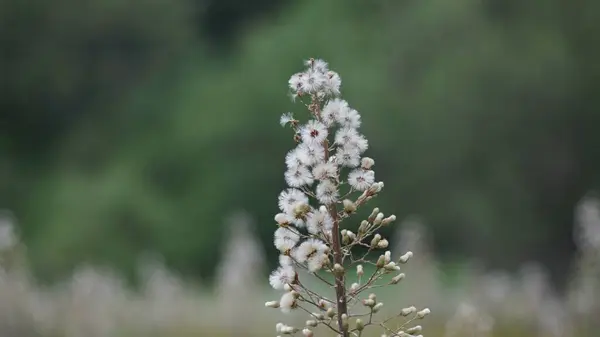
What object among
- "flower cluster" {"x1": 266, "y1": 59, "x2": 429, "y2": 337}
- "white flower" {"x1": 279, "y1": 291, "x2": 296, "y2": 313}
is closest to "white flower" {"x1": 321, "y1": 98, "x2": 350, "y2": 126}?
"flower cluster" {"x1": 266, "y1": 59, "x2": 429, "y2": 337}

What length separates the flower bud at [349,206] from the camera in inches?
71.0

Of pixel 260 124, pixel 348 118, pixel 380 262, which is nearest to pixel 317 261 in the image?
pixel 380 262

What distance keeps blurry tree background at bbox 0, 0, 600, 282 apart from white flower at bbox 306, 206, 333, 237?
13645 millimetres

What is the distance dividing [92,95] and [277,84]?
421cm

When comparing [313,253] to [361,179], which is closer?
[313,253]

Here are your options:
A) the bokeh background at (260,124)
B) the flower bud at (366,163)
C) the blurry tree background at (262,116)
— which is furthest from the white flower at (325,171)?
the blurry tree background at (262,116)

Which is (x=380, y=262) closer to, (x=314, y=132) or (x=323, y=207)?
(x=323, y=207)

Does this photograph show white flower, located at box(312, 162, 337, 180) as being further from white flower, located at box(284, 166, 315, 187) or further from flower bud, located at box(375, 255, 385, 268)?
flower bud, located at box(375, 255, 385, 268)

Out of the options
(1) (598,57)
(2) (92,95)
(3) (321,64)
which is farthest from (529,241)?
(3) (321,64)

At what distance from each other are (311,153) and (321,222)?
13cm

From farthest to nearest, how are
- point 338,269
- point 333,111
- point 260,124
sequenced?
1. point 260,124
2. point 333,111
3. point 338,269

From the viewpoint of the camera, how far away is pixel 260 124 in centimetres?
1758

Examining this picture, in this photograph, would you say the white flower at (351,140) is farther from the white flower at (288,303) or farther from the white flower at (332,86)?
the white flower at (288,303)

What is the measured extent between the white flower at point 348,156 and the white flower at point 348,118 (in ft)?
0.17
